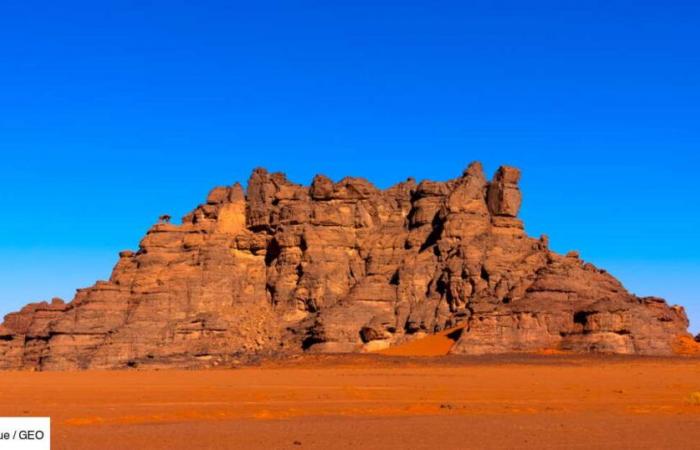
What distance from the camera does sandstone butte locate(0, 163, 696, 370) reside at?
66375 millimetres

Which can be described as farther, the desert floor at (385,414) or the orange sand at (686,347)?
the orange sand at (686,347)

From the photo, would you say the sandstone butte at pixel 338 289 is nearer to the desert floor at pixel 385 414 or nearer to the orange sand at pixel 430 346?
the orange sand at pixel 430 346

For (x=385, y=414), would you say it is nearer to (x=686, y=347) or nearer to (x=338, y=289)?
(x=686, y=347)

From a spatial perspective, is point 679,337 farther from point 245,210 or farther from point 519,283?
point 245,210

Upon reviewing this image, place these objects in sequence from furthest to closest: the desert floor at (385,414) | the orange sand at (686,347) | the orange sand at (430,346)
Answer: the orange sand at (430,346)
the orange sand at (686,347)
the desert floor at (385,414)

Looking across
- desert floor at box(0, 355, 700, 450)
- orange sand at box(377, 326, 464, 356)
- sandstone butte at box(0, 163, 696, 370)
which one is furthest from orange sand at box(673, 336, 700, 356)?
desert floor at box(0, 355, 700, 450)

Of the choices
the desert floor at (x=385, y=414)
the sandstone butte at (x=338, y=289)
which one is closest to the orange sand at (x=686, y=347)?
the sandstone butte at (x=338, y=289)

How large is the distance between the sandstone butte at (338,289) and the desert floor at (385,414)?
80.1 ft

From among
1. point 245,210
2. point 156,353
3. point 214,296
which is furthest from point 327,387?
point 245,210

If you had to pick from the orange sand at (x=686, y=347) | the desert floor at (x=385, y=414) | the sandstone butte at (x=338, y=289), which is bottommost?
the orange sand at (x=686, y=347)

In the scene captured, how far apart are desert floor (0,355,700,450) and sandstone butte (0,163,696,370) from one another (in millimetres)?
24406

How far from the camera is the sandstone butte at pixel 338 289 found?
66375mm

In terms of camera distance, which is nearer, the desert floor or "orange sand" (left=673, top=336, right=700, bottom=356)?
the desert floor

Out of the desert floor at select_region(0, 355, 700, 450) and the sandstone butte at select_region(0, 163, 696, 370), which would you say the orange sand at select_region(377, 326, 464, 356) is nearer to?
the sandstone butte at select_region(0, 163, 696, 370)
